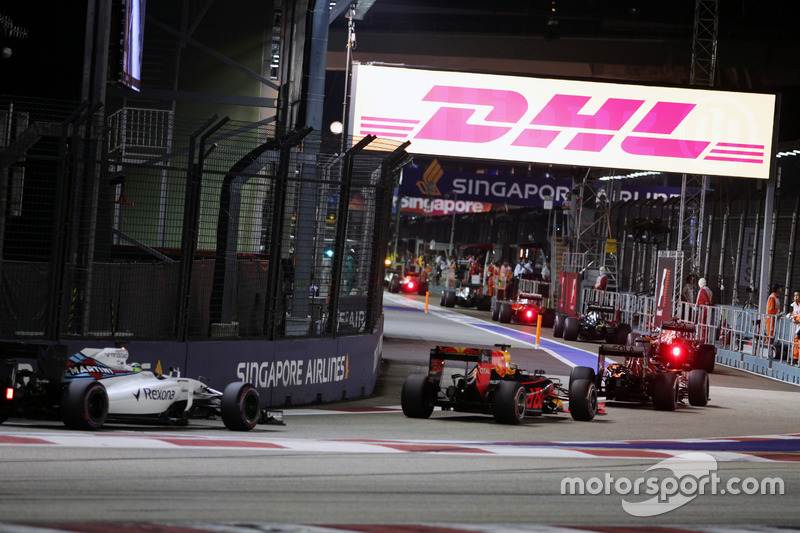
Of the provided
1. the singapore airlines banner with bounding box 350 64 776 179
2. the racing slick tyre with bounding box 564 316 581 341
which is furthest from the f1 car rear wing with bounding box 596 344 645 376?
the racing slick tyre with bounding box 564 316 581 341

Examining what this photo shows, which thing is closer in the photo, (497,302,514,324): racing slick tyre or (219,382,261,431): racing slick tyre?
(219,382,261,431): racing slick tyre

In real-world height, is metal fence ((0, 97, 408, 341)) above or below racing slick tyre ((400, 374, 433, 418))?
above

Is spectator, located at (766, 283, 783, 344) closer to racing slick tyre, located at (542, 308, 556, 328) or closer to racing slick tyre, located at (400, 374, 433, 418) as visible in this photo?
racing slick tyre, located at (542, 308, 556, 328)

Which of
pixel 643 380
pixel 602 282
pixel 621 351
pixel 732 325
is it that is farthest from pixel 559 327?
pixel 621 351

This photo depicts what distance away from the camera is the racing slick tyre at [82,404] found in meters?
9.78

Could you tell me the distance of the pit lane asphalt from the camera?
22.4 feet

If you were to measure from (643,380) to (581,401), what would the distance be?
2.69m

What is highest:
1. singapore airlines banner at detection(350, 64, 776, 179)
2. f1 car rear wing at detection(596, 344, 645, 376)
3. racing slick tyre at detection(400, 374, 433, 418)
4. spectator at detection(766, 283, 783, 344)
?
singapore airlines banner at detection(350, 64, 776, 179)

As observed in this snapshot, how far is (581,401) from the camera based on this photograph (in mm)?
14125

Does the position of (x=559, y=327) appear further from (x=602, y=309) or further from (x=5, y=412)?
(x=5, y=412)

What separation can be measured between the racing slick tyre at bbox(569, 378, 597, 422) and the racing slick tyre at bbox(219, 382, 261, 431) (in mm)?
4792

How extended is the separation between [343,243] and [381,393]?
2.81m

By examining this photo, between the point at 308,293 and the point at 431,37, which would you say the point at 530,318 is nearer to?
the point at 431,37

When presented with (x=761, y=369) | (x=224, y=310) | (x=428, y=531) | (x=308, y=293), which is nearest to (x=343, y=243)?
(x=308, y=293)
